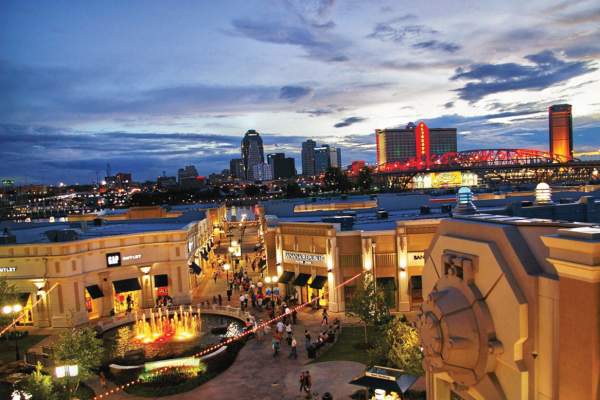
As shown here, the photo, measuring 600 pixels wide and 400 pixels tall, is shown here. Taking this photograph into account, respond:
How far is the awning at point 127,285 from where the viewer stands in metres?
37.7

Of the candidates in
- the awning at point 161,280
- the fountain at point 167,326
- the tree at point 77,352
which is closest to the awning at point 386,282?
the fountain at point 167,326

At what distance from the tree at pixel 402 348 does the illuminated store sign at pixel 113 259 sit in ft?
77.3

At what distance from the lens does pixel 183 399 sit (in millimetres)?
21438

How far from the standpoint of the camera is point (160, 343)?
30.0 m

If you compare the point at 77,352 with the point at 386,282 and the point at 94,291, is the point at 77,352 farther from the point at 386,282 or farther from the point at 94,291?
the point at 386,282

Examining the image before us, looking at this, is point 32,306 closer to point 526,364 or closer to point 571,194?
point 526,364

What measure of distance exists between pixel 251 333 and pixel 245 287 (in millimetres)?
13149

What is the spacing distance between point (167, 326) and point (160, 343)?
283cm

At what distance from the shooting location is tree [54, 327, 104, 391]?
20.9 meters

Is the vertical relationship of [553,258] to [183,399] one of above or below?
above

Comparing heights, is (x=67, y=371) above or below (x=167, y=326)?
above

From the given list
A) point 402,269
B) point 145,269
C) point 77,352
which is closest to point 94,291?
point 145,269

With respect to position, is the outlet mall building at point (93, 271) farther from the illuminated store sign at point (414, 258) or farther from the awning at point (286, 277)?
the illuminated store sign at point (414, 258)

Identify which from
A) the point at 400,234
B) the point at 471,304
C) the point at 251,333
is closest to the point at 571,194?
the point at 400,234
